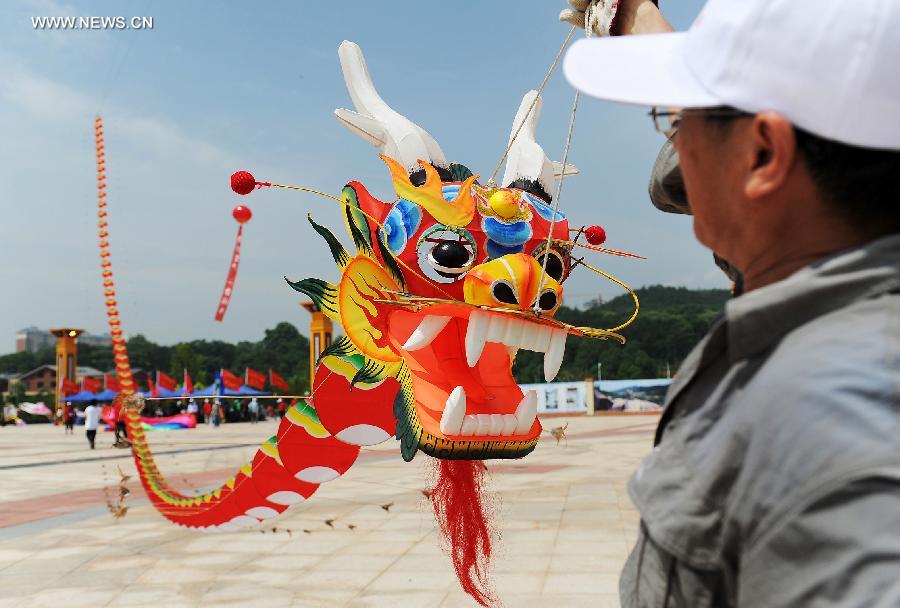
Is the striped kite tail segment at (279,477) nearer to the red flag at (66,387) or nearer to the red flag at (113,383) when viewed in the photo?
the red flag at (113,383)

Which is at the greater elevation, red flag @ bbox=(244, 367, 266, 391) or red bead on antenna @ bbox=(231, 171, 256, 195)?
red bead on antenna @ bbox=(231, 171, 256, 195)

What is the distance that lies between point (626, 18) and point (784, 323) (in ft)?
3.41

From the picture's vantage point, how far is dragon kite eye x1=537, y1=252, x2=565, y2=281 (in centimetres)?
350

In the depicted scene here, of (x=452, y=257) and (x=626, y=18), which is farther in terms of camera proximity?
(x=452, y=257)

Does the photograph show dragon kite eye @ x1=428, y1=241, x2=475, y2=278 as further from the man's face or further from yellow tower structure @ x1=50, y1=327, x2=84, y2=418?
yellow tower structure @ x1=50, y1=327, x2=84, y2=418

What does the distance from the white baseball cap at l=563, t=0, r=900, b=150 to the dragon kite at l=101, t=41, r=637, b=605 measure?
2.17 metres

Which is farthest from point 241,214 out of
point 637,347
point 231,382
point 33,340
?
point 33,340

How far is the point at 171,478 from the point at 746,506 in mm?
11152

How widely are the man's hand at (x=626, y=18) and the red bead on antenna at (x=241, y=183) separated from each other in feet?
7.07

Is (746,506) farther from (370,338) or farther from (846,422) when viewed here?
(370,338)

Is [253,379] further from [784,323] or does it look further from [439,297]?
[784,323]

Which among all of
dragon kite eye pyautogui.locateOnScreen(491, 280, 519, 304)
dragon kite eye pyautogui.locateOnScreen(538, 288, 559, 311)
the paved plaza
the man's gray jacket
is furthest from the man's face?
the paved plaza

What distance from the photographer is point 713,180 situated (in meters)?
0.84

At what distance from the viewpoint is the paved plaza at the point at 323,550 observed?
484 cm
